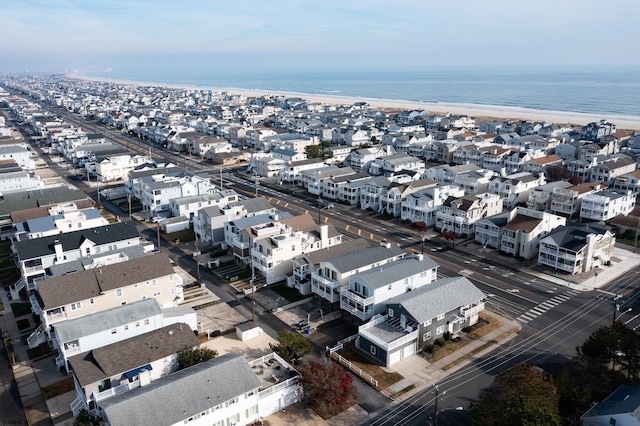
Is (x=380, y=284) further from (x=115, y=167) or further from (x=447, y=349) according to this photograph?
(x=115, y=167)

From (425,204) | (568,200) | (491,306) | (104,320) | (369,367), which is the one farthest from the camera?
(568,200)

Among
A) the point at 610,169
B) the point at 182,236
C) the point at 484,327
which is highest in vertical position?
the point at 610,169

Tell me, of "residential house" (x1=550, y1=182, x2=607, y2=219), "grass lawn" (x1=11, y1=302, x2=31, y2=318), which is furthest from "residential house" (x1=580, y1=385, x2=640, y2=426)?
"grass lawn" (x1=11, y1=302, x2=31, y2=318)

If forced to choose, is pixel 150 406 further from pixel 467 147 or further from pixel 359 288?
pixel 467 147

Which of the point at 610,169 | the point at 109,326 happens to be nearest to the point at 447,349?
the point at 109,326

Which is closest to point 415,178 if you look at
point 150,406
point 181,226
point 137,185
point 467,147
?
point 467,147

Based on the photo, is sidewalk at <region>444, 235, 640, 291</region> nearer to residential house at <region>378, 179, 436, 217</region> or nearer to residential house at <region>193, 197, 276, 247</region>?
residential house at <region>378, 179, 436, 217</region>
